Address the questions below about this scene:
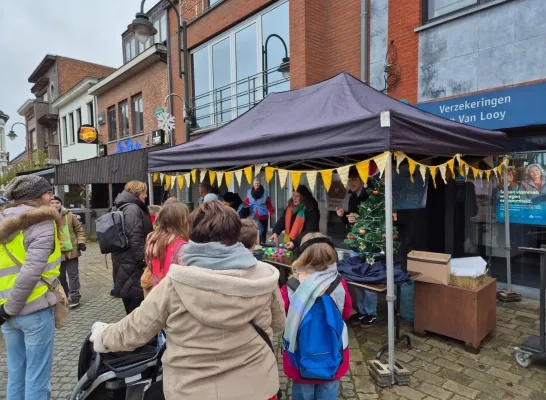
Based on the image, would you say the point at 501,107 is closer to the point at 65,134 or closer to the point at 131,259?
the point at 131,259

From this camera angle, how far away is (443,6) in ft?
20.7

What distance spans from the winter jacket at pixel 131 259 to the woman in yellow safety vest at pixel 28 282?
1139mm

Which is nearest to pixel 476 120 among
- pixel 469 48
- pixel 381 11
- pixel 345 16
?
pixel 469 48

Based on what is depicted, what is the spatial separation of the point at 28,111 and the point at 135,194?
114 feet

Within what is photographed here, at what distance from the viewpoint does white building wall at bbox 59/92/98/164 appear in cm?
1973

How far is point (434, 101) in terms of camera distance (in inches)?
247

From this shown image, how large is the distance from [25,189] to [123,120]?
50.7 feet

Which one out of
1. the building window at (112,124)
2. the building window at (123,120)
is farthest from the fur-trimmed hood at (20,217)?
the building window at (112,124)

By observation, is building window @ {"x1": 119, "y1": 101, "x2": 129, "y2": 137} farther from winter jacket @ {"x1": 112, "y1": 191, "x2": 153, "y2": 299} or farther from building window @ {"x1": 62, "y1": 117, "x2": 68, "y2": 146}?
winter jacket @ {"x1": 112, "y1": 191, "x2": 153, "y2": 299}

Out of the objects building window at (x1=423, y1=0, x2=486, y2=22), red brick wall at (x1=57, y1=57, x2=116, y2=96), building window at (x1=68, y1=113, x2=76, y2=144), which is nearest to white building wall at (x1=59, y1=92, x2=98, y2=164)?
building window at (x1=68, y1=113, x2=76, y2=144)

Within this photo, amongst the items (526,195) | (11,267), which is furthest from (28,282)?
(526,195)

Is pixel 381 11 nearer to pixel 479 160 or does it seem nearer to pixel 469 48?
pixel 469 48

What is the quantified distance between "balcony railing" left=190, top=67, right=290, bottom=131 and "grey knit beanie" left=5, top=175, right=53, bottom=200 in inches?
259

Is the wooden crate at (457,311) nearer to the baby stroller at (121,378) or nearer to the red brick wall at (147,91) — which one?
the baby stroller at (121,378)
